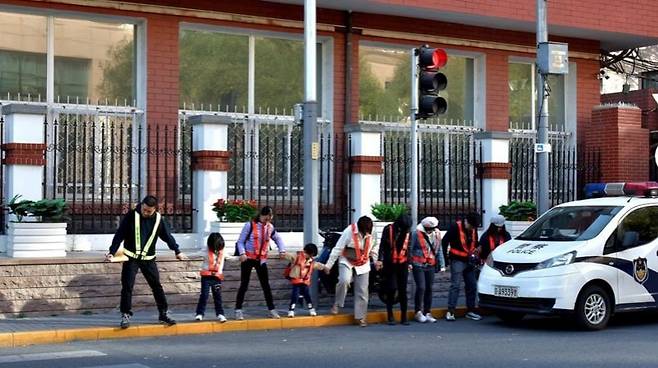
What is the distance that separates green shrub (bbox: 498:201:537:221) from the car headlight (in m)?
4.75

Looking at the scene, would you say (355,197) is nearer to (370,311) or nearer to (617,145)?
(370,311)

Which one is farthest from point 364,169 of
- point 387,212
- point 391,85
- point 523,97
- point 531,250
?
point 523,97

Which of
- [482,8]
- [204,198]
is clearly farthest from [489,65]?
[204,198]

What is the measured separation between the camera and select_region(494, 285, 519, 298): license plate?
12.8 metres

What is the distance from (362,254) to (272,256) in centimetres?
180

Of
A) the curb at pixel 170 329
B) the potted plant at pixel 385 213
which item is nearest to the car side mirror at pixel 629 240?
the curb at pixel 170 329

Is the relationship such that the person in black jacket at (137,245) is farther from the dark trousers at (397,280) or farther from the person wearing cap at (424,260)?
the person wearing cap at (424,260)

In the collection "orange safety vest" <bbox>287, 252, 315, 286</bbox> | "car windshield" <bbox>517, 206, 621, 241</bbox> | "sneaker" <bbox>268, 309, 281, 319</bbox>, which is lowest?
"sneaker" <bbox>268, 309, 281, 319</bbox>

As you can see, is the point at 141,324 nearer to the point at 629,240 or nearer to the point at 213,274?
the point at 213,274

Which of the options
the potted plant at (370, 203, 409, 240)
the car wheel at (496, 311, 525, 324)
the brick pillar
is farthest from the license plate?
the brick pillar

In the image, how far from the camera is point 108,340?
39.2ft

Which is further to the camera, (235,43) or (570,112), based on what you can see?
(570,112)

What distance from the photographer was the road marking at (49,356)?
10297 millimetres

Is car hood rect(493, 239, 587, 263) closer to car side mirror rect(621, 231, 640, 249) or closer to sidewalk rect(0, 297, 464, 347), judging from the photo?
car side mirror rect(621, 231, 640, 249)
